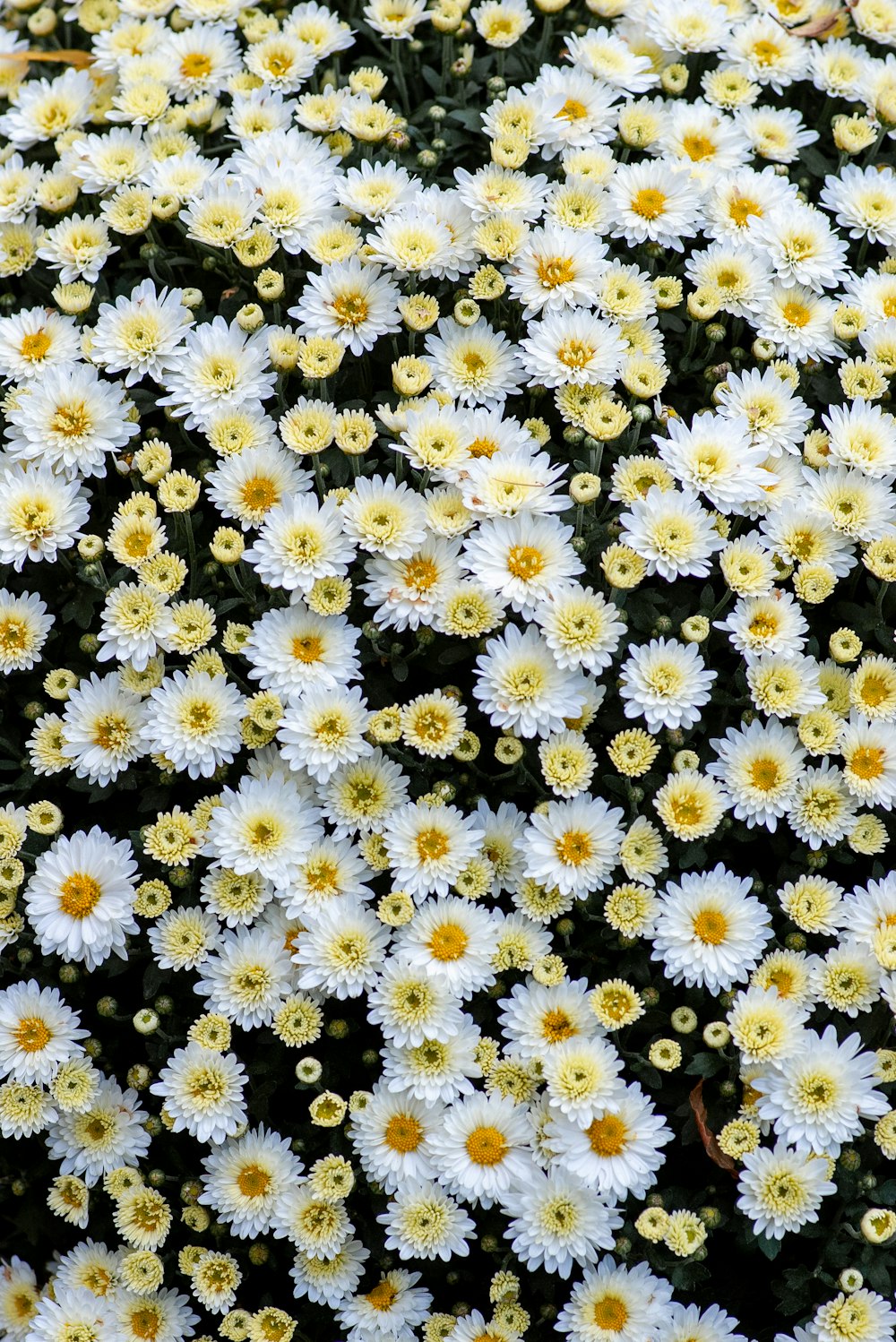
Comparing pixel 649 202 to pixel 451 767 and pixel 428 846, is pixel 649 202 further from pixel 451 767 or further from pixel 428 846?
pixel 428 846

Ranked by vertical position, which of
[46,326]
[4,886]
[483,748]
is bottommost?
[4,886]

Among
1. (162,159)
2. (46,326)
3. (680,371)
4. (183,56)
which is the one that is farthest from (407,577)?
(183,56)

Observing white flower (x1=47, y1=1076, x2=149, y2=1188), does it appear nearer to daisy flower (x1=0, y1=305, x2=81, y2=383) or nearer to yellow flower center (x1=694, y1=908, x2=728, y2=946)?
yellow flower center (x1=694, y1=908, x2=728, y2=946)

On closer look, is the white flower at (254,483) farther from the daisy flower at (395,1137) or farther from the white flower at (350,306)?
the daisy flower at (395,1137)

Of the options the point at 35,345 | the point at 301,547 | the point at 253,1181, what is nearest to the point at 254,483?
the point at 301,547

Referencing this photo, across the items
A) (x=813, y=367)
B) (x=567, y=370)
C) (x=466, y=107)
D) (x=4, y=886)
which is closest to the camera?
(x=4, y=886)

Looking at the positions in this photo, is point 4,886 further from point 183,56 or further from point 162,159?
point 183,56

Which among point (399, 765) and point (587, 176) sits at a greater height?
point (587, 176)
